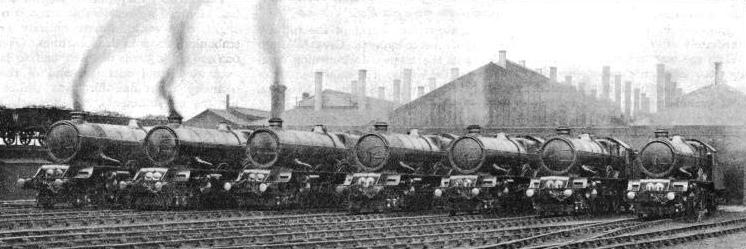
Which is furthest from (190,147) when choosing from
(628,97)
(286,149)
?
(628,97)

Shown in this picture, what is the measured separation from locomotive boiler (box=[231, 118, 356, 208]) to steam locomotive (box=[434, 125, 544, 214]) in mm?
4010

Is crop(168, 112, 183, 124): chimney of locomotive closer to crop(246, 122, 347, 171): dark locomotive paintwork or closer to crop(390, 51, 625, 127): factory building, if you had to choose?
crop(246, 122, 347, 171): dark locomotive paintwork

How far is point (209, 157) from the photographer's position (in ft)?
87.8

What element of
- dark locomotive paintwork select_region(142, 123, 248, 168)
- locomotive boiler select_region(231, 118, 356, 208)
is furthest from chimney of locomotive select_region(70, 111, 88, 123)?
locomotive boiler select_region(231, 118, 356, 208)

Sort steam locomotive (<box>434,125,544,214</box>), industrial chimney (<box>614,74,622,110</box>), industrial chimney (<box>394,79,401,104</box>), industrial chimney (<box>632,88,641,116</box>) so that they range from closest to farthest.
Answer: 1. steam locomotive (<box>434,125,544,214</box>)
2. industrial chimney (<box>614,74,622,110</box>)
3. industrial chimney (<box>632,88,641,116</box>)
4. industrial chimney (<box>394,79,401,104</box>)

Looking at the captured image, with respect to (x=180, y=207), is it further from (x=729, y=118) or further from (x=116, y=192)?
(x=729, y=118)

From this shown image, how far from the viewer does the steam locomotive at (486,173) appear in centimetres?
2481

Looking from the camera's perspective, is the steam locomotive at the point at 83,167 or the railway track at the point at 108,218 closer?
the railway track at the point at 108,218

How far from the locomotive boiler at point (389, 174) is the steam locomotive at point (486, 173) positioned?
4.07 ft

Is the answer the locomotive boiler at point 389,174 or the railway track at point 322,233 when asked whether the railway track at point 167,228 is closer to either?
the railway track at point 322,233

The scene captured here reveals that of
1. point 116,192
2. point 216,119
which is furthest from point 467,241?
point 216,119

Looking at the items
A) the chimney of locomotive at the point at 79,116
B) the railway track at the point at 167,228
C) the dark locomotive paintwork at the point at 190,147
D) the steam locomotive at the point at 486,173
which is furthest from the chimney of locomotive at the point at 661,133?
the chimney of locomotive at the point at 79,116

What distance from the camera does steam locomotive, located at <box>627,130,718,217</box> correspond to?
23016 millimetres

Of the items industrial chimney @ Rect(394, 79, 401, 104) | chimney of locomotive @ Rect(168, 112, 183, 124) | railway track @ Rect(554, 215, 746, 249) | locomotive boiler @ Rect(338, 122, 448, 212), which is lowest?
railway track @ Rect(554, 215, 746, 249)
